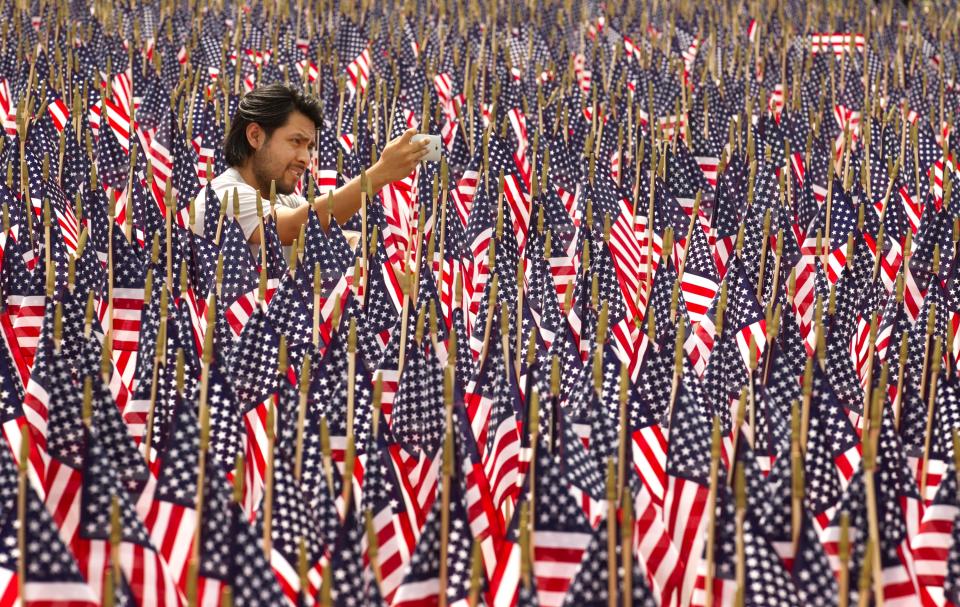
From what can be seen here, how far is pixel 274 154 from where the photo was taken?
5992 mm

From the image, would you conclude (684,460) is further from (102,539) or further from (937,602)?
(102,539)

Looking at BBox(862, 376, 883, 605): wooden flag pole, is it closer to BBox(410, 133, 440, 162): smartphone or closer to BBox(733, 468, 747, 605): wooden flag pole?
BBox(733, 468, 747, 605): wooden flag pole

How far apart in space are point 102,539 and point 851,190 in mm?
5129

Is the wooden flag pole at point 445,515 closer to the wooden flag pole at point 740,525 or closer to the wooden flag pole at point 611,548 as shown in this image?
the wooden flag pole at point 611,548

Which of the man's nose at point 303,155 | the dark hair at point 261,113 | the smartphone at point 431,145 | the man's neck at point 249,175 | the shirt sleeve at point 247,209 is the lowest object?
the shirt sleeve at point 247,209

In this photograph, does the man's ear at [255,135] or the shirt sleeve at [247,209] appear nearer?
the shirt sleeve at [247,209]

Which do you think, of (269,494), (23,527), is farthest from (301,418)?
(23,527)

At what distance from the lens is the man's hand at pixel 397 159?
5.45 meters

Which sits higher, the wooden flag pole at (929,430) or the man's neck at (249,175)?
the man's neck at (249,175)

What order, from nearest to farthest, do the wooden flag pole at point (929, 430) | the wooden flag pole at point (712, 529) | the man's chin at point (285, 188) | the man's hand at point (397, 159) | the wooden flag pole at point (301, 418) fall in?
the wooden flag pole at point (712, 529) < the wooden flag pole at point (301, 418) < the wooden flag pole at point (929, 430) < the man's hand at point (397, 159) < the man's chin at point (285, 188)

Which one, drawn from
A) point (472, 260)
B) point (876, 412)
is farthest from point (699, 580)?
point (472, 260)

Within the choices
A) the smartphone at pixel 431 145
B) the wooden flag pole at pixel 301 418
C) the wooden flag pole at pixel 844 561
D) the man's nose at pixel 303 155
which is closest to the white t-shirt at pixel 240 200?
the man's nose at pixel 303 155

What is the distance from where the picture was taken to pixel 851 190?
710cm

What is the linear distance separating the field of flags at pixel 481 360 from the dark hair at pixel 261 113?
0.27 meters
